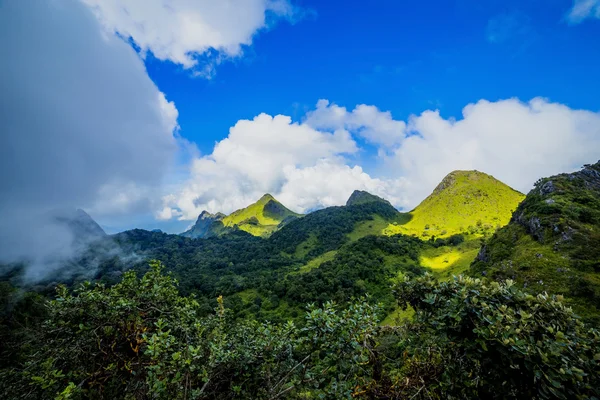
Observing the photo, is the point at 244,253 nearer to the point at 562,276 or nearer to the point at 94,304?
the point at 562,276

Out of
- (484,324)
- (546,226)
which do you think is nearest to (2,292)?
(484,324)

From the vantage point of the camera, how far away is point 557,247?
40.2 m

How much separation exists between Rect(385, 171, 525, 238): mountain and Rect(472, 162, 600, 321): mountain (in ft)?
272

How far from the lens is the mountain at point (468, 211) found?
14900 centimetres

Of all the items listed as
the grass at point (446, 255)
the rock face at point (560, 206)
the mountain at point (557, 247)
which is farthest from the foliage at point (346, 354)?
the grass at point (446, 255)

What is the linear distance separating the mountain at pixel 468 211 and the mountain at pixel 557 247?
82.9m

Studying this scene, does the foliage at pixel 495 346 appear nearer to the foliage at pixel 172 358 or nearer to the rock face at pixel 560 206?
the foliage at pixel 172 358

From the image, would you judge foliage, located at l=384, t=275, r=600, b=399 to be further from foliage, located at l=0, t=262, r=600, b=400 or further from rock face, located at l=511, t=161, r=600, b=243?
rock face, located at l=511, t=161, r=600, b=243

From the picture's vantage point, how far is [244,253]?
178m

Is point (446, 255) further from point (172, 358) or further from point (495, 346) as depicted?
point (172, 358)

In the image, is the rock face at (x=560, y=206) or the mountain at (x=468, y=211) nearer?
the rock face at (x=560, y=206)

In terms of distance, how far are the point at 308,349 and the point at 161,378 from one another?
118 inches

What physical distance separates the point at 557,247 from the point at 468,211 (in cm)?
14764

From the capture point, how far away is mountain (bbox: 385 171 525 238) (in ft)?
489
